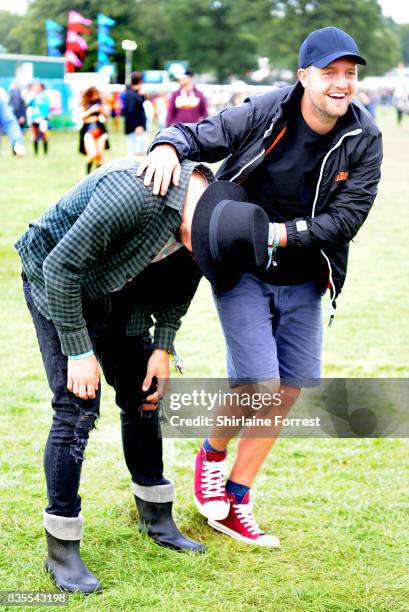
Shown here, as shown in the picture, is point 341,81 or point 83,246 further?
point 341,81

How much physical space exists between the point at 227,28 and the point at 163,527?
8927 centimetres

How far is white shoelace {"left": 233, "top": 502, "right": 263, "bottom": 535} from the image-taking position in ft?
12.4

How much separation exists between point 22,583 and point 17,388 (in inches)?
95.8

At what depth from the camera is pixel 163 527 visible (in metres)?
3.69

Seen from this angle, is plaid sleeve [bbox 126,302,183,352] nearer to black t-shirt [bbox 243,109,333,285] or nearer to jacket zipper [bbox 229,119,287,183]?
black t-shirt [bbox 243,109,333,285]

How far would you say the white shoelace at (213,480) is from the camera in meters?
3.89

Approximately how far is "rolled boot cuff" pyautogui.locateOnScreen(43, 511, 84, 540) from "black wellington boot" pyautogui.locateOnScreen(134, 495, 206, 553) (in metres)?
0.49

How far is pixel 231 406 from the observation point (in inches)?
152

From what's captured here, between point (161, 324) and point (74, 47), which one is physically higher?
point (161, 324)

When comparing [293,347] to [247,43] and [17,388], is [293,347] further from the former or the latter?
[247,43]

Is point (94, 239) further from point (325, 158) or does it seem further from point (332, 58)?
point (332, 58)

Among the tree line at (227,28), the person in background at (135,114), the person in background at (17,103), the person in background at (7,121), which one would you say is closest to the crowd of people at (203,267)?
the person in background at (7,121)

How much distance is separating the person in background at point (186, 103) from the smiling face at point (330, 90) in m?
13.8

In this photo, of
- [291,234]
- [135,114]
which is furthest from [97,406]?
[135,114]
